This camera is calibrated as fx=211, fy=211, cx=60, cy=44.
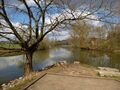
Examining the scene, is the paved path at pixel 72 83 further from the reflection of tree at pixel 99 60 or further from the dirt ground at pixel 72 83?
the reflection of tree at pixel 99 60

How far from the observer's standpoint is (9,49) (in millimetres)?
12141

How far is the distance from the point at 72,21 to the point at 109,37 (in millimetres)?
40705

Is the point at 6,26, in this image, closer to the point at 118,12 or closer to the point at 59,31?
the point at 59,31

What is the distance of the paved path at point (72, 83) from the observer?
8070 mm

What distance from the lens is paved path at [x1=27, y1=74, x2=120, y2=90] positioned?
8070 millimetres

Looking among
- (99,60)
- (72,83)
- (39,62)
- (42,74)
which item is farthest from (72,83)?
(99,60)

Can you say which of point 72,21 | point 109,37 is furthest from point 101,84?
point 109,37

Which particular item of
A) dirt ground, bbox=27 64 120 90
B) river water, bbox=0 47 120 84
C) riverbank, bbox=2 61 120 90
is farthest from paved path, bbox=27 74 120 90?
river water, bbox=0 47 120 84

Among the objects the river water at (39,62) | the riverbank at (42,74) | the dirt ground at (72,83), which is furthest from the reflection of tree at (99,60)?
the dirt ground at (72,83)

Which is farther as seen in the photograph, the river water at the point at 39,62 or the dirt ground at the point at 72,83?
the river water at the point at 39,62

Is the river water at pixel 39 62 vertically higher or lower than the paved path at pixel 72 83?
lower

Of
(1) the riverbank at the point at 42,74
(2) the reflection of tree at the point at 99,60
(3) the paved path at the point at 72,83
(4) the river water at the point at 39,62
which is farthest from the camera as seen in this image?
(2) the reflection of tree at the point at 99,60

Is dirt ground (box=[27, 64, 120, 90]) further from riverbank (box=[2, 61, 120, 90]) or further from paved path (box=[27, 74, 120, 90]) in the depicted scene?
riverbank (box=[2, 61, 120, 90])

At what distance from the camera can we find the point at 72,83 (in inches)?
344
